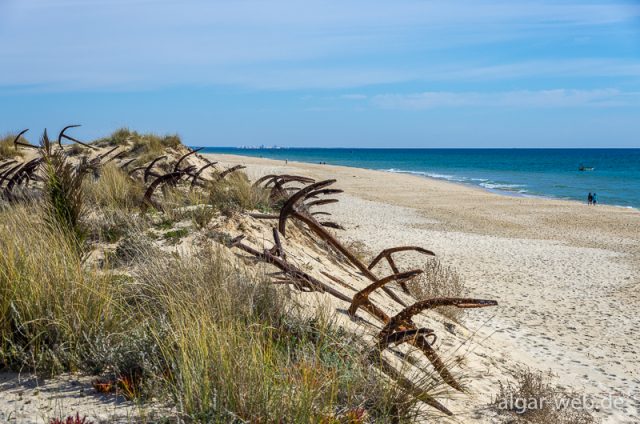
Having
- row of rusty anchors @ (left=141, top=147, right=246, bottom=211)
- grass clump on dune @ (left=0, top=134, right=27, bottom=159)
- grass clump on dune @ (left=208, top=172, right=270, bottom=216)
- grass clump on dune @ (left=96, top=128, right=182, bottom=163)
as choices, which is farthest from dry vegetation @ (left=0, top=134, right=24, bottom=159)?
grass clump on dune @ (left=208, top=172, right=270, bottom=216)

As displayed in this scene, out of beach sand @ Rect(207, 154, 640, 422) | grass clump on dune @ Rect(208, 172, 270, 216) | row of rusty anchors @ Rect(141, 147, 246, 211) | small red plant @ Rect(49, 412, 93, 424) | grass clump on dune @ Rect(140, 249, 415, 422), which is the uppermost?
row of rusty anchors @ Rect(141, 147, 246, 211)

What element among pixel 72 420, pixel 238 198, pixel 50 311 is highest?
pixel 238 198

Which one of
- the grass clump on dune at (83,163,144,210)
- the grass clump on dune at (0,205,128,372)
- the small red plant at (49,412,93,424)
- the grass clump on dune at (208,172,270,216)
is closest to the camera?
the small red plant at (49,412,93,424)

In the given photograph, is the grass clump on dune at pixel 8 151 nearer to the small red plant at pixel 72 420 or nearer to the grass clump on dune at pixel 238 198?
the grass clump on dune at pixel 238 198

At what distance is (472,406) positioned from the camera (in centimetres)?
361

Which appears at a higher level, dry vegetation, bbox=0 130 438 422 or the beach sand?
dry vegetation, bbox=0 130 438 422

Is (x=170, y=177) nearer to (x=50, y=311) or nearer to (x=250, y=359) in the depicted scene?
(x=50, y=311)

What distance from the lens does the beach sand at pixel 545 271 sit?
5.79 m

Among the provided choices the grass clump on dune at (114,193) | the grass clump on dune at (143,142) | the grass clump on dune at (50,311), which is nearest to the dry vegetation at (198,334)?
the grass clump on dune at (50,311)

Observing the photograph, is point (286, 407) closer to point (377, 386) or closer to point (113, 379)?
point (377, 386)

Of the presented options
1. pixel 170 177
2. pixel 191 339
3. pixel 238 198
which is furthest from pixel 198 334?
pixel 238 198

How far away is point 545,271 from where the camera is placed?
12.2 meters

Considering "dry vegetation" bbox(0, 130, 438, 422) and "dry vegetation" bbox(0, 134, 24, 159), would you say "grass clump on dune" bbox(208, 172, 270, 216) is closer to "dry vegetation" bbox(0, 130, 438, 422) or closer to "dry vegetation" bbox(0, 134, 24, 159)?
"dry vegetation" bbox(0, 130, 438, 422)

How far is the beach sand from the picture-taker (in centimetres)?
579
